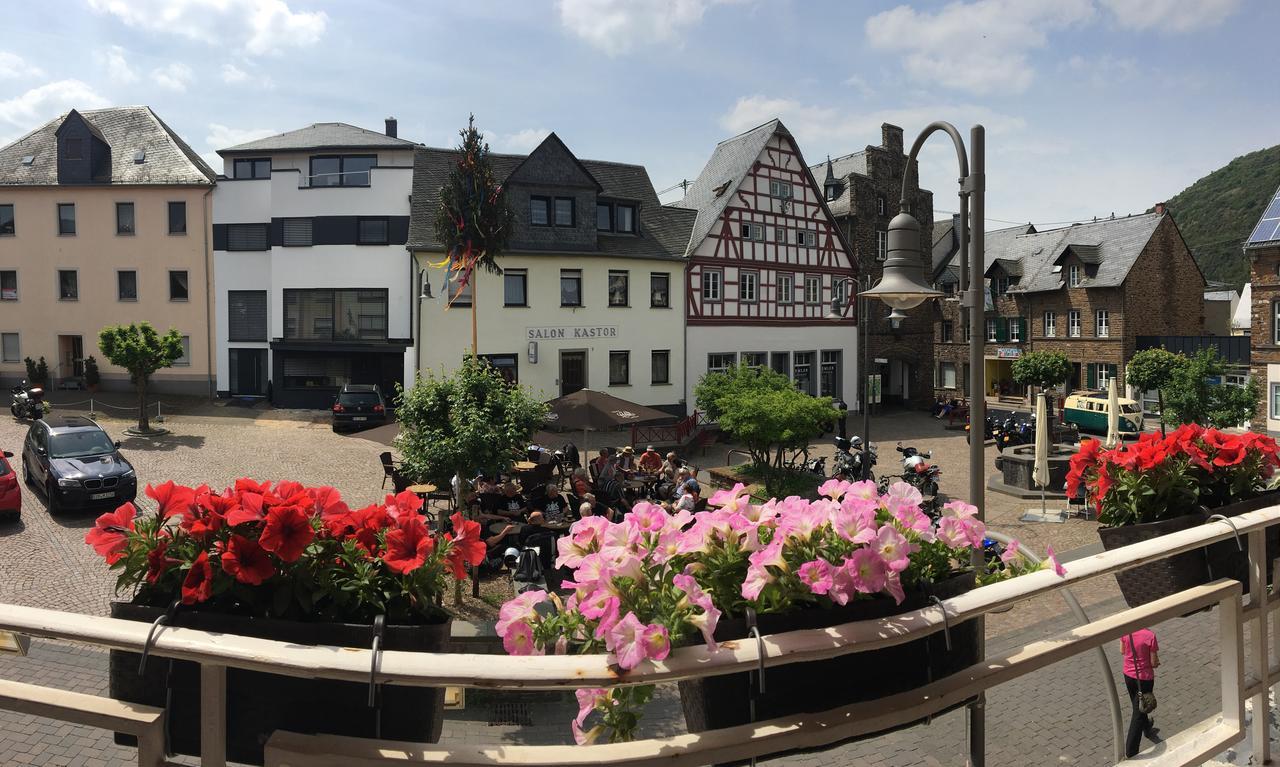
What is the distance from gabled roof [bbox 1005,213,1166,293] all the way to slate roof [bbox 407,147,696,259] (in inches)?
Result: 954

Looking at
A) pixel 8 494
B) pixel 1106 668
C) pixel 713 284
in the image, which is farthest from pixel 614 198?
pixel 1106 668

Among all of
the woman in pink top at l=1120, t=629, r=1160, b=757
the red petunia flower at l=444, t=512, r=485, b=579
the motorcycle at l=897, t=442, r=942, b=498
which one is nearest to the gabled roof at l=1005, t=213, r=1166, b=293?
the motorcycle at l=897, t=442, r=942, b=498

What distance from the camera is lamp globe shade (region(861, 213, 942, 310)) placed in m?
6.79

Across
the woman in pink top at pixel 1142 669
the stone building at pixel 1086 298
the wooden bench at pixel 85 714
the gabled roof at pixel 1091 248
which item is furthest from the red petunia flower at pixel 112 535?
the gabled roof at pixel 1091 248

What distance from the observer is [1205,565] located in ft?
10.5

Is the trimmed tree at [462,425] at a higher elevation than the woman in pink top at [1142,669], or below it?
higher

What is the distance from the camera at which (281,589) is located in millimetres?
2102

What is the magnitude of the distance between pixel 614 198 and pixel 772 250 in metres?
7.48

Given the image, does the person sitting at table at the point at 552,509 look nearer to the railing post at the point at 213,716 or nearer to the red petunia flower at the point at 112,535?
the red petunia flower at the point at 112,535

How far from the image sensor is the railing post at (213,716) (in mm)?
1599

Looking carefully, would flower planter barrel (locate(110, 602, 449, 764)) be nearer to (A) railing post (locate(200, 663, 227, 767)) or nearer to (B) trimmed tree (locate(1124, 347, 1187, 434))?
(A) railing post (locate(200, 663, 227, 767))

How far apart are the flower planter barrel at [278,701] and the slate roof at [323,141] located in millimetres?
36636

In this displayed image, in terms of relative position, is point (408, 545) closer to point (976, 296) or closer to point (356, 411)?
point (976, 296)

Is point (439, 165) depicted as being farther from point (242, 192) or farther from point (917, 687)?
point (917, 687)
